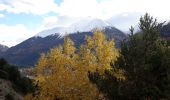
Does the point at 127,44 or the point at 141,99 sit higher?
the point at 127,44

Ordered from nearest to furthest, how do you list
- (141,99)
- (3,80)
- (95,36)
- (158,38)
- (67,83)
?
(141,99) → (158,38) → (67,83) → (95,36) → (3,80)

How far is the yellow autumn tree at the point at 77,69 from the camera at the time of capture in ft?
124

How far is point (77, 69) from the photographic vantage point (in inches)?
1556

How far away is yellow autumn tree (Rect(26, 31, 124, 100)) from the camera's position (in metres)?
37.9

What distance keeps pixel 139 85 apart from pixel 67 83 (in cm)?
1028

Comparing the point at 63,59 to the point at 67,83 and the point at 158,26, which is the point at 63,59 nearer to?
the point at 67,83

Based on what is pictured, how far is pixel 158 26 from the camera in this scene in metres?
32.7

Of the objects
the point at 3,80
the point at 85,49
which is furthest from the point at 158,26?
the point at 3,80

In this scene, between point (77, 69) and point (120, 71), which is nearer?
point (120, 71)

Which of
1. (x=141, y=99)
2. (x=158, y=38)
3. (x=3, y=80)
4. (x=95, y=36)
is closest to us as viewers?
(x=141, y=99)

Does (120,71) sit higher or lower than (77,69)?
lower

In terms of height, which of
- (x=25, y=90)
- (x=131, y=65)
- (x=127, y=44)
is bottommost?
(x=25, y=90)

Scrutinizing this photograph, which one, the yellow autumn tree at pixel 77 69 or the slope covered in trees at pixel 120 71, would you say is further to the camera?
the yellow autumn tree at pixel 77 69

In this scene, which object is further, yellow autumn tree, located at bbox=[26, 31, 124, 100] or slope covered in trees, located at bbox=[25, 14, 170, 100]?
yellow autumn tree, located at bbox=[26, 31, 124, 100]
